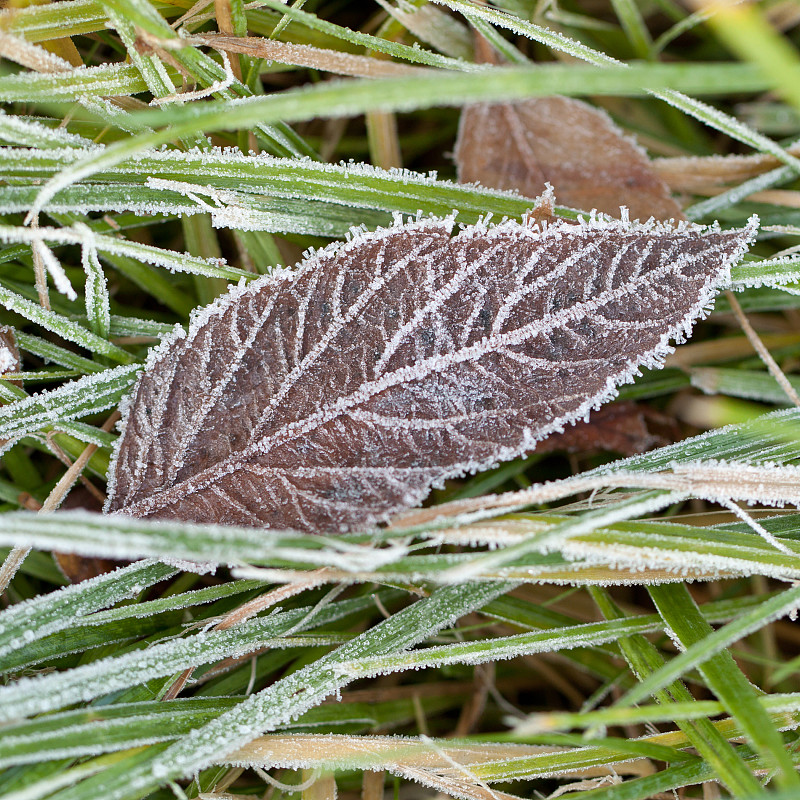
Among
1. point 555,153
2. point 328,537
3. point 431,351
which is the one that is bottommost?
point 328,537

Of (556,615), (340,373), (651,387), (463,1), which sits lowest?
(556,615)

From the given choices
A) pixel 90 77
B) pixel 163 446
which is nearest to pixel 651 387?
pixel 163 446

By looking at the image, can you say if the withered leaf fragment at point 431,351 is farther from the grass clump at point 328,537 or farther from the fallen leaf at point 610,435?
the fallen leaf at point 610,435

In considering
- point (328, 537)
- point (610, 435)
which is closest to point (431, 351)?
point (328, 537)

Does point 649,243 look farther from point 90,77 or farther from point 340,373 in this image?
point 90,77

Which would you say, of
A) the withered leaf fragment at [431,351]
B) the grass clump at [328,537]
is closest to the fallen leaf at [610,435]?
the grass clump at [328,537]

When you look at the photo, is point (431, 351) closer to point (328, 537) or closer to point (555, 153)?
point (328, 537)
